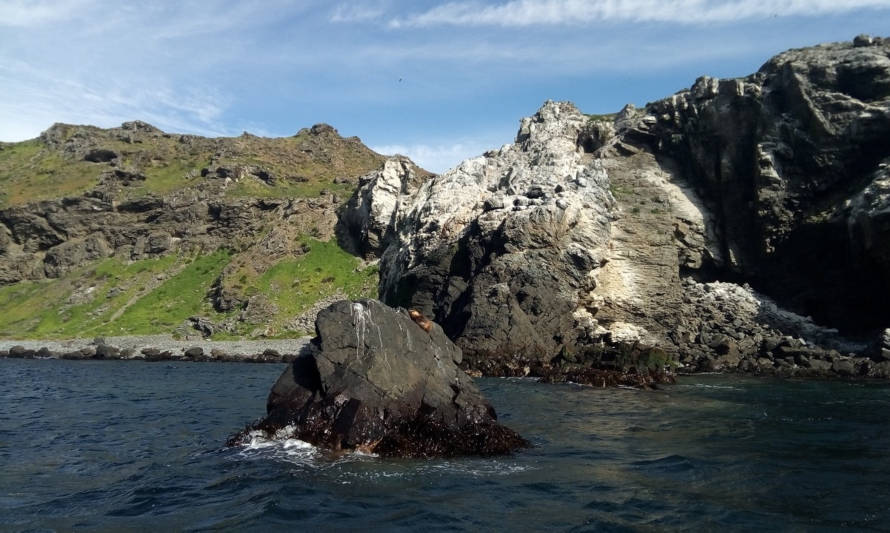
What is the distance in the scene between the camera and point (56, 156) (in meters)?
95.1

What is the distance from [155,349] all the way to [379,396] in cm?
4027

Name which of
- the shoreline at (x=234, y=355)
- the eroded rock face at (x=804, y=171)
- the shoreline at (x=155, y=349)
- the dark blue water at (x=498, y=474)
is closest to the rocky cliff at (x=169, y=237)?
the shoreline at (x=155, y=349)

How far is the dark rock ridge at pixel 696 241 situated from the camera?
3619 centimetres

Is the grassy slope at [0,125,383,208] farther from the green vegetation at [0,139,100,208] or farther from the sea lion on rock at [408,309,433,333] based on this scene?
the sea lion on rock at [408,309,433,333]

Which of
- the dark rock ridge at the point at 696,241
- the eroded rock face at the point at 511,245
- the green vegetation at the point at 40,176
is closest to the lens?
the dark rock ridge at the point at 696,241

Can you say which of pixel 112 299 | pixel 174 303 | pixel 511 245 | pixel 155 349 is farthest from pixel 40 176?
pixel 511 245

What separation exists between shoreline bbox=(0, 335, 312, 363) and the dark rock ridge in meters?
11.0

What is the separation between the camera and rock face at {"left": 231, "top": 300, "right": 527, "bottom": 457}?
1452cm

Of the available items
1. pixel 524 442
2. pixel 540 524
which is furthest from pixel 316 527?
pixel 524 442

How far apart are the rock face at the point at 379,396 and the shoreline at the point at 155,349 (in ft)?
97.7

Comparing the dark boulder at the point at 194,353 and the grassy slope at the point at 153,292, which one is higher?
the grassy slope at the point at 153,292

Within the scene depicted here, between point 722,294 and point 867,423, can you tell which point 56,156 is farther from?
point 867,423

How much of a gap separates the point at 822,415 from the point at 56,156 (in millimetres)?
106363

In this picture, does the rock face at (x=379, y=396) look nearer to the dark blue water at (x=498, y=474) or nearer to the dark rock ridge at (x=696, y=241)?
the dark blue water at (x=498, y=474)
